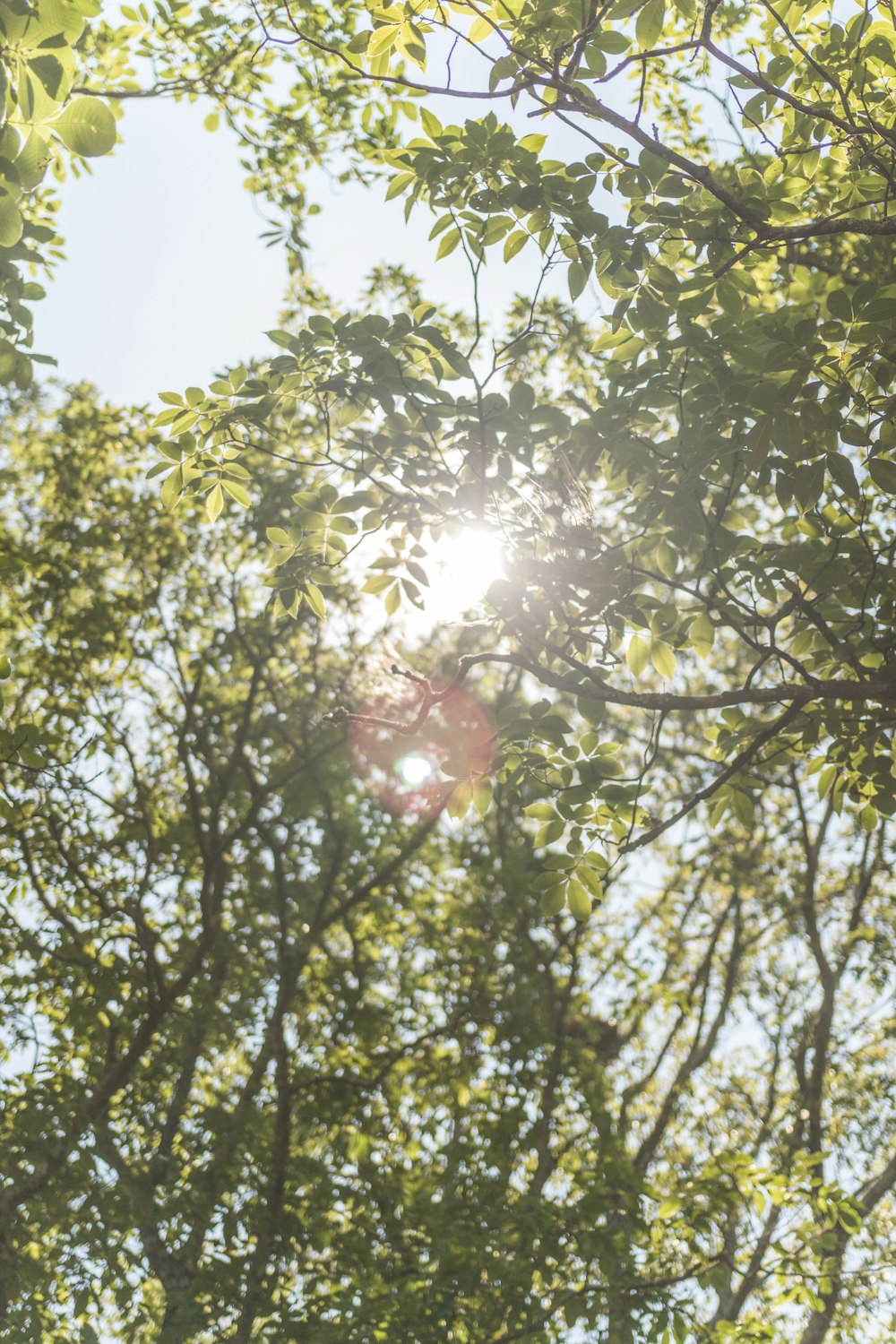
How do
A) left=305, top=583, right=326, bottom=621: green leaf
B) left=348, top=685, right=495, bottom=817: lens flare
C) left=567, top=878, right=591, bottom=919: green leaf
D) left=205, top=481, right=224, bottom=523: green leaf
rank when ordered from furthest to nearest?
left=348, top=685, right=495, bottom=817: lens flare, left=305, top=583, right=326, bottom=621: green leaf, left=205, top=481, right=224, bottom=523: green leaf, left=567, top=878, right=591, bottom=919: green leaf

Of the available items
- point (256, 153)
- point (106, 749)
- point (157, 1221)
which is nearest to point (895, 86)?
point (256, 153)

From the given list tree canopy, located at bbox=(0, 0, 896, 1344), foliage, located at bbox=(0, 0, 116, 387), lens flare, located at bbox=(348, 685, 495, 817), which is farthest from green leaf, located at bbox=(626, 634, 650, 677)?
lens flare, located at bbox=(348, 685, 495, 817)

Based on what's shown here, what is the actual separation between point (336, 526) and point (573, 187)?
1475 mm

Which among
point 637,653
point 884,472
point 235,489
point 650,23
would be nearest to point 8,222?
point 235,489

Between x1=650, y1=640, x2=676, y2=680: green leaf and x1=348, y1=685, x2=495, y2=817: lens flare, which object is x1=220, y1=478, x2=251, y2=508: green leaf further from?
x1=348, y1=685, x2=495, y2=817: lens flare

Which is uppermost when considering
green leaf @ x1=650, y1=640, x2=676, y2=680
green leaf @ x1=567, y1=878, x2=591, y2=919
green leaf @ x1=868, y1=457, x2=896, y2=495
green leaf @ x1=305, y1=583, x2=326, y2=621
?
green leaf @ x1=868, y1=457, x2=896, y2=495

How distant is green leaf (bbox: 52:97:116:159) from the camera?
6.29 ft

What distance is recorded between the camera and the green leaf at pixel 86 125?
1.92 meters

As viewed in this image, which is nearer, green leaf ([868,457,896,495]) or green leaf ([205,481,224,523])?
green leaf ([868,457,896,495])

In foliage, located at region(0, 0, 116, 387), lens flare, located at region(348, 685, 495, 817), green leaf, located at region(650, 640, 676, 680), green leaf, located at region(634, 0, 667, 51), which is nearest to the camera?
foliage, located at region(0, 0, 116, 387)

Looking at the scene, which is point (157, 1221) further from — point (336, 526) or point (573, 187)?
point (573, 187)

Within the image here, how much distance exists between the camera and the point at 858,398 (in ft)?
9.98

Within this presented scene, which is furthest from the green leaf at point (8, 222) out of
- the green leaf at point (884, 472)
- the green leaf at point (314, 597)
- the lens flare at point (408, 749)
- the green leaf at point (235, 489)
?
the lens flare at point (408, 749)

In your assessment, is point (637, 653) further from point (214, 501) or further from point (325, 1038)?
point (325, 1038)
